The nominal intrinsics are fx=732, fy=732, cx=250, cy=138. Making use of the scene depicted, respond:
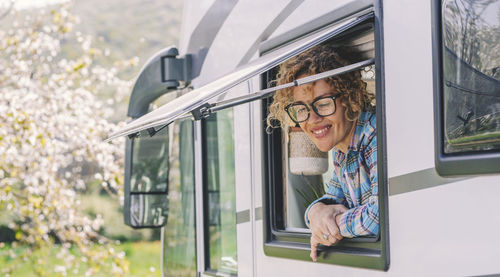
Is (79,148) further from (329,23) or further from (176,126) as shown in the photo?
(329,23)

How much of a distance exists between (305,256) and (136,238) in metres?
23.8

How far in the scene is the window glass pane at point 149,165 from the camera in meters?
4.77

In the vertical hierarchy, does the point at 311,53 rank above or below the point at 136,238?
above

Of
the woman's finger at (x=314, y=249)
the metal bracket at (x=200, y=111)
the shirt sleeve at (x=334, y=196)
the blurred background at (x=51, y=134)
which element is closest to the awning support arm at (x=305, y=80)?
the metal bracket at (x=200, y=111)

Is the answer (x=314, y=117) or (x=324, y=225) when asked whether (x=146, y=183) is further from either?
(x=324, y=225)

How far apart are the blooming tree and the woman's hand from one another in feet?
18.8

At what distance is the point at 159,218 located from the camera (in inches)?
188

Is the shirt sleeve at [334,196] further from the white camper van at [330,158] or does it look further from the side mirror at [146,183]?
the side mirror at [146,183]

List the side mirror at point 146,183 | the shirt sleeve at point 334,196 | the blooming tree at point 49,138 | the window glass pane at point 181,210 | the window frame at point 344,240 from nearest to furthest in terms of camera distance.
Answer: the window frame at point 344,240 → the shirt sleeve at point 334,196 → the window glass pane at point 181,210 → the side mirror at point 146,183 → the blooming tree at point 49,138

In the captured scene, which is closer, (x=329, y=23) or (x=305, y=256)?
(x=329, y=23)

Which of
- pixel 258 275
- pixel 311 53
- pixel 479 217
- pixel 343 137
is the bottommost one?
pixel 258 275

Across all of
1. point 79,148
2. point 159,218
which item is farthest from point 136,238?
point 159,218

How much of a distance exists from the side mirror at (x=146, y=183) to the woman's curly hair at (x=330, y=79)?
191 centimetres

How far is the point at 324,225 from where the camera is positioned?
2682 mm
